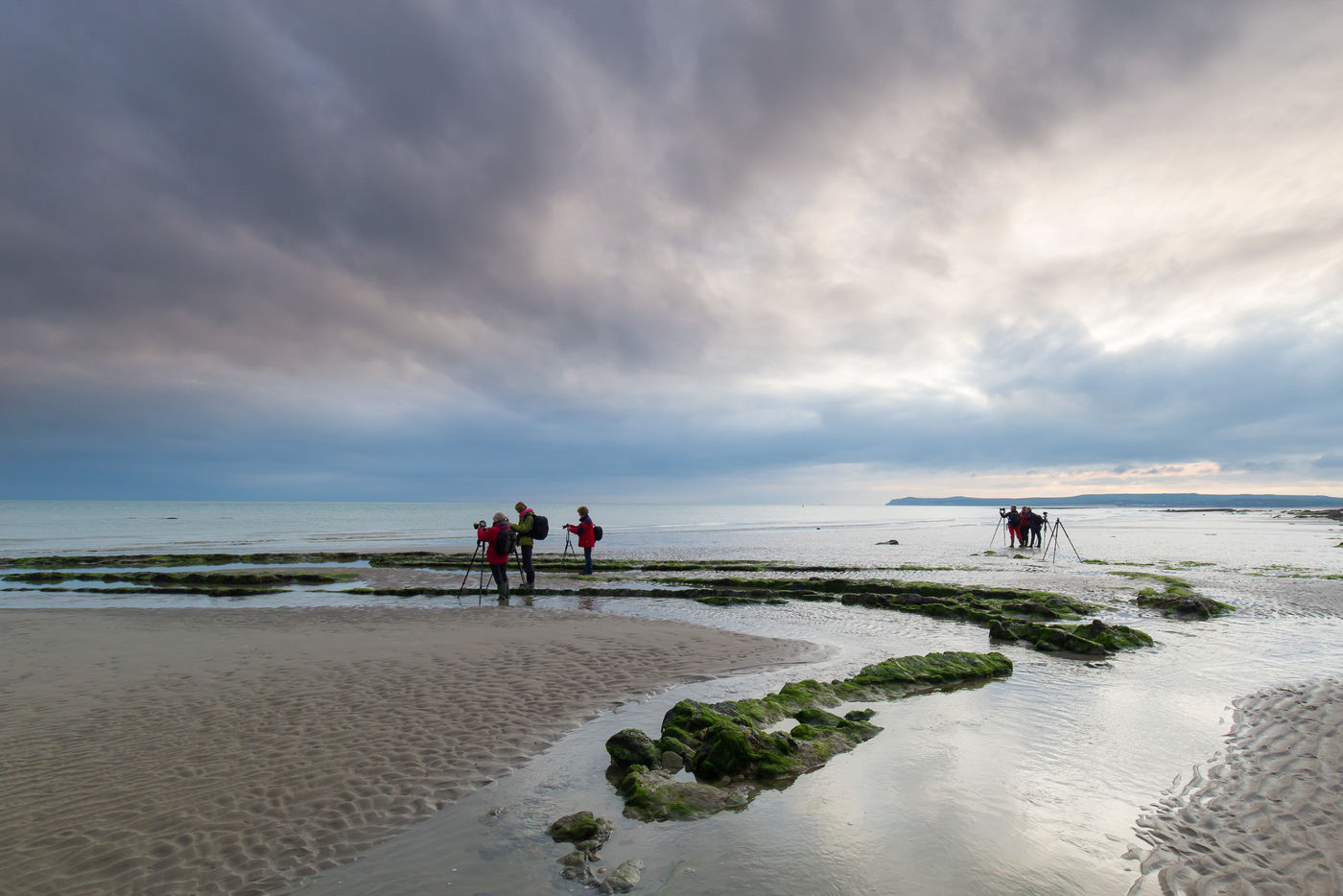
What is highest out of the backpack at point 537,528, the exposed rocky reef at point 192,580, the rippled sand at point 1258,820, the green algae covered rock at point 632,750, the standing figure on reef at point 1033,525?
the backpack at point 537,528

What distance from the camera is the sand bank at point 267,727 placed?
17.2 feet

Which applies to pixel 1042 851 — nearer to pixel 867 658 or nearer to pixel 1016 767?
pixel 1016 767

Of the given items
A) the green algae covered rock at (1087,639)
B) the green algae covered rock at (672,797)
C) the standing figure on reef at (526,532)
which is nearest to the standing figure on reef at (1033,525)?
the green algae covered rock at (1087,639)

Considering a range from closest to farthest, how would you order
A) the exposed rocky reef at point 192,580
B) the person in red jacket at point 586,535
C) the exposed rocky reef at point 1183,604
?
the exposed rocky reef at point 1183,604 → the exposed rocky reef at point 192,580 → the person in red jacket at point 586,535

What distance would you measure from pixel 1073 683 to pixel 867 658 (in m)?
3.46

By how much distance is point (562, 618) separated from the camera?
1720cm

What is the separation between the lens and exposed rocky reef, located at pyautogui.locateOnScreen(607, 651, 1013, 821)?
19.9ft

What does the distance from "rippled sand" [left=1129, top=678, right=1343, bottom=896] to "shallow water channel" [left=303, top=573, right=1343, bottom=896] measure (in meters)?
0.21

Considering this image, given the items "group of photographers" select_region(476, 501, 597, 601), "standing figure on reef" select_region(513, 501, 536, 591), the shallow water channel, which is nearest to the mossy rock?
the shallow water channel

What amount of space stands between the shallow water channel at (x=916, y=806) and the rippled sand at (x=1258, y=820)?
0.68 feet

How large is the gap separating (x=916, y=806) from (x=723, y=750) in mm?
1924

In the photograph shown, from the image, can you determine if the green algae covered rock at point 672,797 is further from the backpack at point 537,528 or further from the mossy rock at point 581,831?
the backpack at point 537,528

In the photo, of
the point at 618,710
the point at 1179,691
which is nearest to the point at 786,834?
the point at 618,710

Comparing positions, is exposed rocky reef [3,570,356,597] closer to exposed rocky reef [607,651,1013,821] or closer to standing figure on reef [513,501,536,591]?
standing figure on reef [513,501,536,591]
